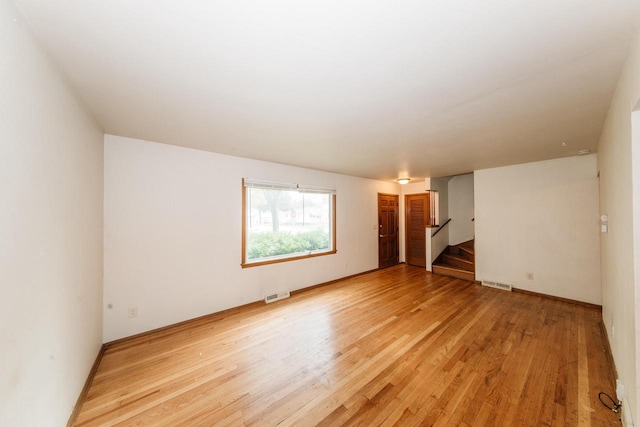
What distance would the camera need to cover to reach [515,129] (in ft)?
8.09

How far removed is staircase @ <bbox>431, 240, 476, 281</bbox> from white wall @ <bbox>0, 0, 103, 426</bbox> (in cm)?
606

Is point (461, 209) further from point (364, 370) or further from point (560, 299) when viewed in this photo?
point (364, 370)

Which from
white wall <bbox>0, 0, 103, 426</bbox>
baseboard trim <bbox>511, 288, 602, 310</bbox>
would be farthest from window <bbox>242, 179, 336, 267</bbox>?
baseboard trim <bbox>511, 288, 602, 310</bbox>

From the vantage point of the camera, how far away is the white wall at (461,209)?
19.9 ft

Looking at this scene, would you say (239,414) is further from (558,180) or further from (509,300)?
(558,180)

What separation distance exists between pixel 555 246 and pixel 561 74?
3.68m

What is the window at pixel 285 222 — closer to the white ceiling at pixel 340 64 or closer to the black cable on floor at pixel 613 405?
the white ceiling at pixel 340 64

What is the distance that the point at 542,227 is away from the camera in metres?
3.98

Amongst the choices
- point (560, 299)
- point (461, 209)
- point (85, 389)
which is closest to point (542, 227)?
point (560, 299)

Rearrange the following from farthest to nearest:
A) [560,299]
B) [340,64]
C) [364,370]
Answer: [560,299], [364,370], [340,64]

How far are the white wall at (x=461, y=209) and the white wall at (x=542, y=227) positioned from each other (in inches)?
59.1

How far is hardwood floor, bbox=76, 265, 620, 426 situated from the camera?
66.3 inches

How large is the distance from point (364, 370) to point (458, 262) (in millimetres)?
4497

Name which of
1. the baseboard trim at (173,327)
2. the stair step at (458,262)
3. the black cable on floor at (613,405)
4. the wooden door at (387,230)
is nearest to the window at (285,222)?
the baseboard trim at (173,327)
